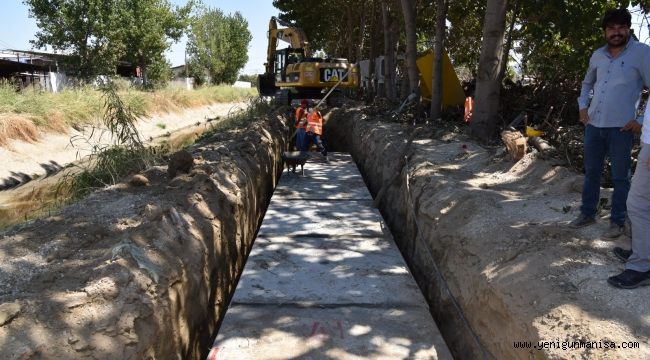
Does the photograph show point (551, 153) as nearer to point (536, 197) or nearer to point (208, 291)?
point (536, 197)

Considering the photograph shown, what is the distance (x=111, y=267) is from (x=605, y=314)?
2.87 metres

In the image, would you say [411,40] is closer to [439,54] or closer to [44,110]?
[439,54]

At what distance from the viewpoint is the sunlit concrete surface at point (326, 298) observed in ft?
11.4

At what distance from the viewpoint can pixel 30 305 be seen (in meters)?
2.55

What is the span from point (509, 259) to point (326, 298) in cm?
156

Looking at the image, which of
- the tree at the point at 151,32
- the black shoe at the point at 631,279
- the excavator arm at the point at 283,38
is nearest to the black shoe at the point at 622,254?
the black shoe at the point at 631,279

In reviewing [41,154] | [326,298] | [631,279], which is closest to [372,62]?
[41,154]

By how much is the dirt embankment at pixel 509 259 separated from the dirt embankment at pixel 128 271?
201 cm

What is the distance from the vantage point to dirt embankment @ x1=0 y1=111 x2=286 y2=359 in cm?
252

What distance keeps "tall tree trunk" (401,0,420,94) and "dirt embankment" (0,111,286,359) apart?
22.5ft

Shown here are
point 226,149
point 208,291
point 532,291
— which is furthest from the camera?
point 226,149

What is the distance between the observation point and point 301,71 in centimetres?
1523

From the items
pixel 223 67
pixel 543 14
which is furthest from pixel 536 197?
pixel 223 67

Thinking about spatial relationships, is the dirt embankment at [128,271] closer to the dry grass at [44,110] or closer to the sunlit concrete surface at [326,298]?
the sunlit concrete surface at [326,298]
